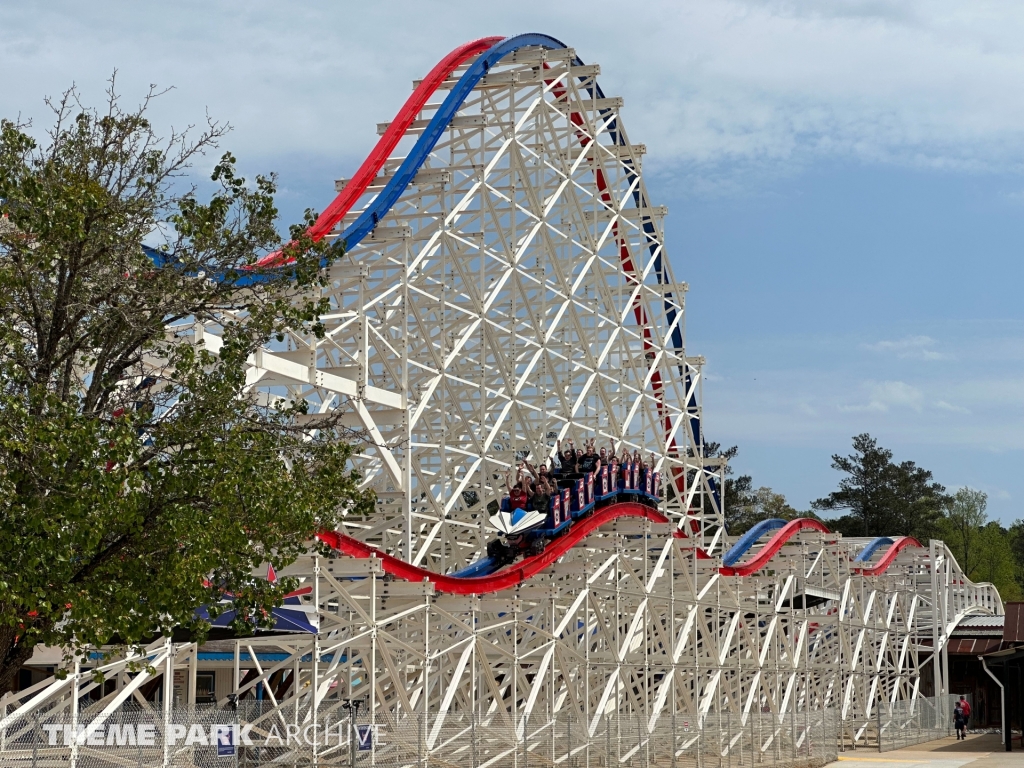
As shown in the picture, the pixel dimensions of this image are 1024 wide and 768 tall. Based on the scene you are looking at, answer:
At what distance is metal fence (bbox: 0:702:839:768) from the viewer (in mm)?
13727

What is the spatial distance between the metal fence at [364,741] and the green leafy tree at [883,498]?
170ft

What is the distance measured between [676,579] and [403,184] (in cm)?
938

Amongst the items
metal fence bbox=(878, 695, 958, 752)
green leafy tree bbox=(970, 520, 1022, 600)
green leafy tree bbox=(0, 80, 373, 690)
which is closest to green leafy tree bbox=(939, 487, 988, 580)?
green leafy tree bbox=(970, 520, 1022, 600)

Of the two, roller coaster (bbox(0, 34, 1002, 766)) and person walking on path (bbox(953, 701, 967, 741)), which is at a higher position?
roller coaster (bbox(0, 34, 1002, 766))

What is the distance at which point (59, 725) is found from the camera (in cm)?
1384

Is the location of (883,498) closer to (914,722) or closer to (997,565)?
(997,565)

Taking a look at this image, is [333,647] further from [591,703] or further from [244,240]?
[591,703]

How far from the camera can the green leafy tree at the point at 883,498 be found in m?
76.1

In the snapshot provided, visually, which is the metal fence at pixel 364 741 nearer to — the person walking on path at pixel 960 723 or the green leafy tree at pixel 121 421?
the green leafy tree at pixel 121 421

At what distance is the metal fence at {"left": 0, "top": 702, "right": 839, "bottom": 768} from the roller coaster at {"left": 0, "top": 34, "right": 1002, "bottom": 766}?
0.08 metres

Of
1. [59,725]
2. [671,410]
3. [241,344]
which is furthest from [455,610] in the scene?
[671,410]

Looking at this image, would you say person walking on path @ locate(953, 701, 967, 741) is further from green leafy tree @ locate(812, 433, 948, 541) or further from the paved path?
green leafy tree @ locate(812, 433, 948, 541)

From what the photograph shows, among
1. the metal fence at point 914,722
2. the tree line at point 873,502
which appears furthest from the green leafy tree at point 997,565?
the metal fence at point 914,722

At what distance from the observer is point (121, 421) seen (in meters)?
11.0
